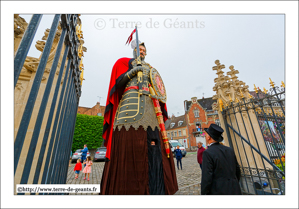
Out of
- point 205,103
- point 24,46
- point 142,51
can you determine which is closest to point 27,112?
point 24,46

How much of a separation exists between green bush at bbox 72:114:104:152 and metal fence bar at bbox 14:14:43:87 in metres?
20.2

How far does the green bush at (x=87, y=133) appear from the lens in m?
18.6

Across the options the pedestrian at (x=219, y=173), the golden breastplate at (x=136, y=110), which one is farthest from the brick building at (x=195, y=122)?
the pedestrian at (x=219, y=173)

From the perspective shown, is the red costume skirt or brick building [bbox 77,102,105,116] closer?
the red costume skirt

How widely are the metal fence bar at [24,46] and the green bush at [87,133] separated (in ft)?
66.3

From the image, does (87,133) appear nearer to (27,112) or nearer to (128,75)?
(128,75)

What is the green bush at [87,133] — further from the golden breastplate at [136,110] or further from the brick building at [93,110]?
the golden breastplate at [136,110]

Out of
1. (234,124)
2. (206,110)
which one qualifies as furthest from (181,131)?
(234,124)

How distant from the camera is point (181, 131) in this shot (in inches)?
1276

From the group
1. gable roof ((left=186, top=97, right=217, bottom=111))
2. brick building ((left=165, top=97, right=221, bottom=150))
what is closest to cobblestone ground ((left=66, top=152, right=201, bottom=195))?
brick building ((left=165, top=97, right=221, bottom=150))

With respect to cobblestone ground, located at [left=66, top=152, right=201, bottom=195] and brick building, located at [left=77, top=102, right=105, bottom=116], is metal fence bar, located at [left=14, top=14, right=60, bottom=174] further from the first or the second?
brick building, located at [left=77, top=102, right=105, bottom=116]

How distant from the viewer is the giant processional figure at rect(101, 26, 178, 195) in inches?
92.0

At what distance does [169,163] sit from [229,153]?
4.16 feet

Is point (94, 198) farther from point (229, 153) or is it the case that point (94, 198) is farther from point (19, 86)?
point (19, 86)
